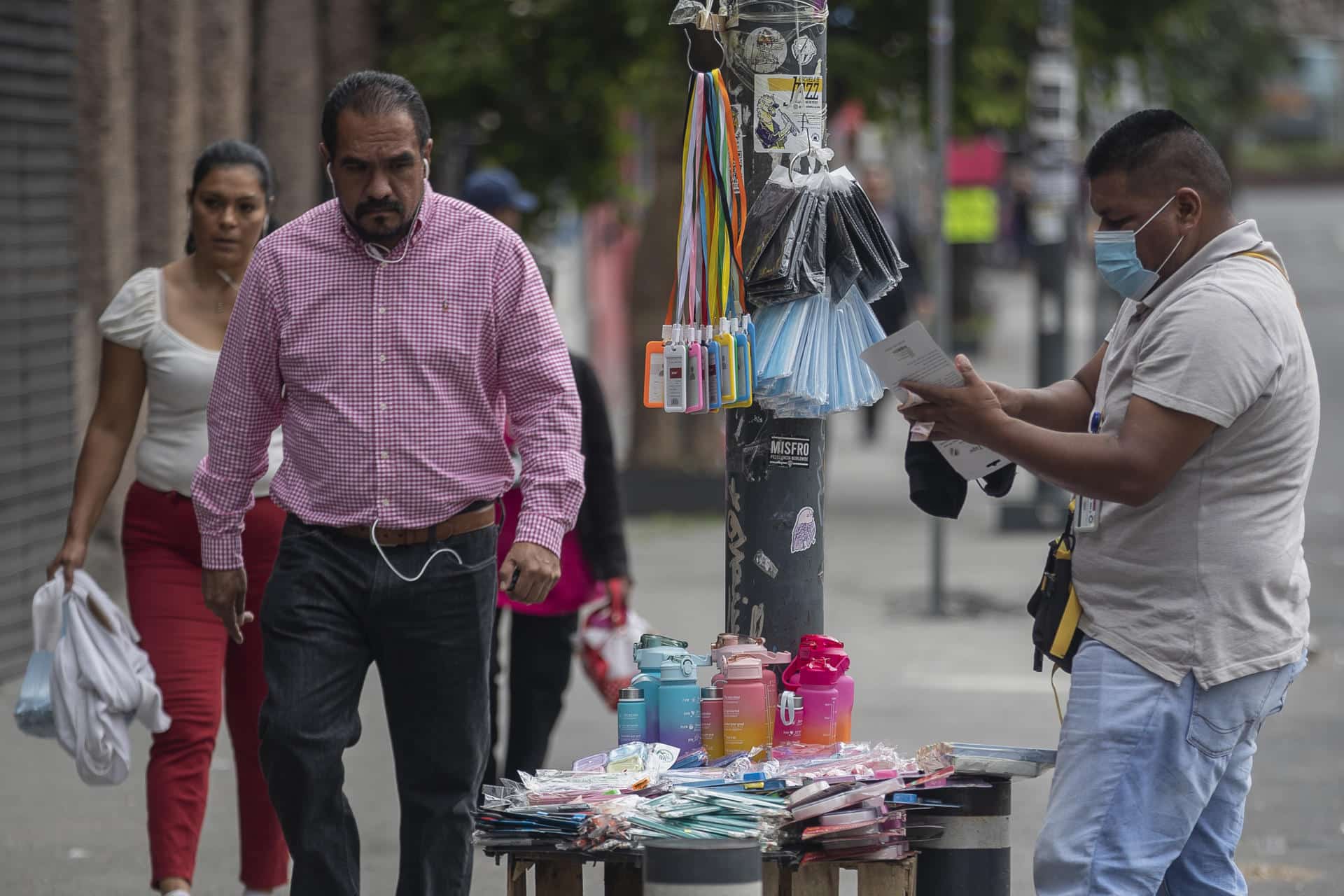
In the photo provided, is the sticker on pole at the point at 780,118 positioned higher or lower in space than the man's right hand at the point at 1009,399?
higher

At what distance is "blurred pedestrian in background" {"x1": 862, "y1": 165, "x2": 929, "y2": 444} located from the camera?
1242 centimetres

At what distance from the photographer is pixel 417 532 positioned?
4320 mm

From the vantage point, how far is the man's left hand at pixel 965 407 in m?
3.72

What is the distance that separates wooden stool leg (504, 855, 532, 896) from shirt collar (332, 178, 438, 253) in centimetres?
129

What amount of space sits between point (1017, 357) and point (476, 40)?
1756 centimetres

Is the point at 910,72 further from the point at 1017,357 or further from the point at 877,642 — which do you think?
the point at 1017,357

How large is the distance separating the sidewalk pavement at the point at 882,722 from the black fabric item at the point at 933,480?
74.5 inches

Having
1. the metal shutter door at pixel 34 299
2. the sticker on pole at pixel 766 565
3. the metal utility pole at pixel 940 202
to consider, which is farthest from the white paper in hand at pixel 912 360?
the metal utility pole at pixel 940 202

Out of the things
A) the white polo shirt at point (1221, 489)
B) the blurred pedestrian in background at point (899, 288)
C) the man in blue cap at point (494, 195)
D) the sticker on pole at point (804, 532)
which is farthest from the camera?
the blurred pedestrian in background at point (899, 288)

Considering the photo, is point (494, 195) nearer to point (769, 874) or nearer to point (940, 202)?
point (769, 874)

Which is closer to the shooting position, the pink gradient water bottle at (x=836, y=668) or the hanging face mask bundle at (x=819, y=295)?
the pink gradient water bottle at (x=836, y=668)

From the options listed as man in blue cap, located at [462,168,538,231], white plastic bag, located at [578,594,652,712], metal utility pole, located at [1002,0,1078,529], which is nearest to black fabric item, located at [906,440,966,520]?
white plastic bag, located at [578,594,652,712]

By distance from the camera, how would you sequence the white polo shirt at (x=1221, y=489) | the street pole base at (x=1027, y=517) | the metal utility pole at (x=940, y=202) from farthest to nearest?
1. the street pole base at (x=1027, y=517)
2. the metal utility pole at (x=940, y=202)
3. the white polo shirt at (x=1221, y=489)

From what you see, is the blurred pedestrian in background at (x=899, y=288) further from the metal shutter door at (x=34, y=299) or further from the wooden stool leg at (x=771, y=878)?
the wooden stool leg at (x=771, y=878)
